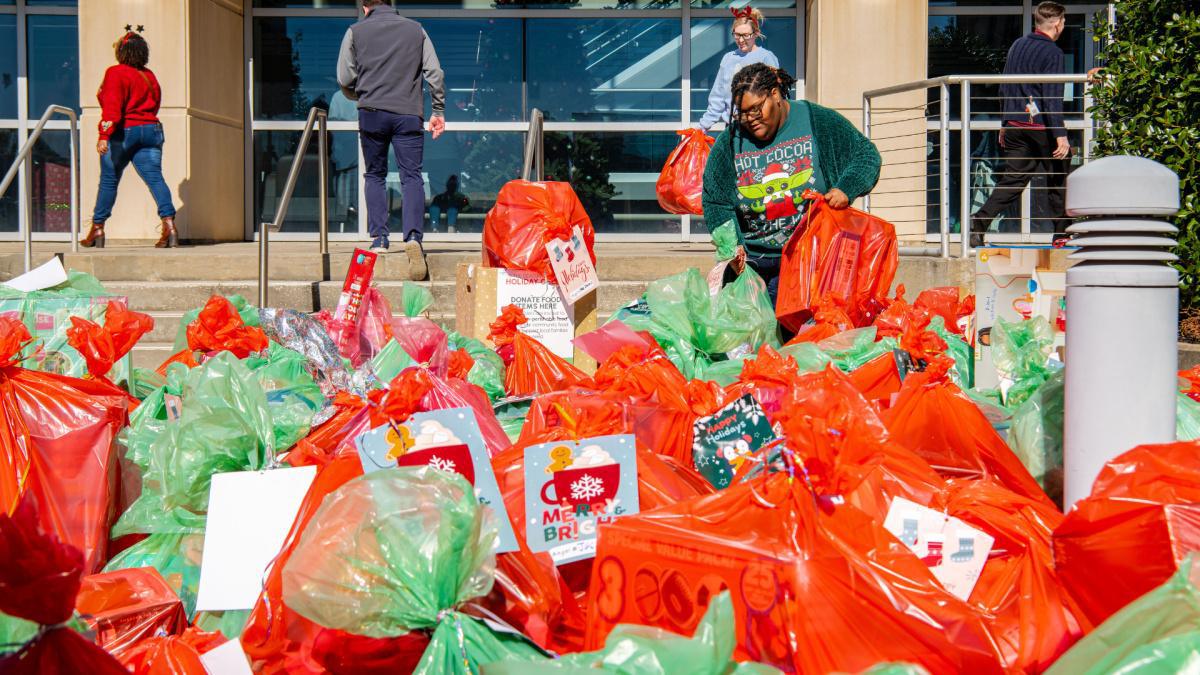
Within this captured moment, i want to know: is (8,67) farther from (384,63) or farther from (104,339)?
(104,339)

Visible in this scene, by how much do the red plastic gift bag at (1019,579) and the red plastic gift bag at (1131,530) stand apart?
0.17 feet

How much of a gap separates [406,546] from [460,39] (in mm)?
8881

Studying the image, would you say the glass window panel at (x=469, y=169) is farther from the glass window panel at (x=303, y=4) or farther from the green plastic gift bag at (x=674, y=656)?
the green plastic gift bag at (x=674, y=656)

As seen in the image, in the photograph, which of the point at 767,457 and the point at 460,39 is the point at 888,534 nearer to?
the point at 767,457

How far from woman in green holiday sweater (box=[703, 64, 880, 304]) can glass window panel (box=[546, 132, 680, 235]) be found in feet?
16.2

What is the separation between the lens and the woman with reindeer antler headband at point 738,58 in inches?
→ 307

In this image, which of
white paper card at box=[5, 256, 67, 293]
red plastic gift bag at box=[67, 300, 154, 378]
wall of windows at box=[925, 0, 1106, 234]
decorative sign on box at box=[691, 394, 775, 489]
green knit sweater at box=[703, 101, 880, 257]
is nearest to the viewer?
decorative sign on box at box=[691, 394, 775, 489]

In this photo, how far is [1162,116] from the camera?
5629 millimetres

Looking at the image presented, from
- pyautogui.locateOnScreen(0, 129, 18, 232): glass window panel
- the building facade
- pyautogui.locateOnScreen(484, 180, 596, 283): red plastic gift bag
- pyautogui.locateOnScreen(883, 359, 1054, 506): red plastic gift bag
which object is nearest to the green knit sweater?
pyautogui.locateOnScreen(484, 180, 596, 283): red plastic gift bag

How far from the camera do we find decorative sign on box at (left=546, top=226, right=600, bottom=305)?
18.2 ft

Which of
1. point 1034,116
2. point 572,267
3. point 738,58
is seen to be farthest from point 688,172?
point 572,267

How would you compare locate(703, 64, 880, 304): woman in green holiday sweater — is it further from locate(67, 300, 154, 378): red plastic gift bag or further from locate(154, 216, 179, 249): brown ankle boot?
locate(154, 216, 179, 249): brown ankle boot

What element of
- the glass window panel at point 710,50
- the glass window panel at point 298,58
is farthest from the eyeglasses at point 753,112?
the glass window panel at point 298,58

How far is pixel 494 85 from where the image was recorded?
10.3 m
